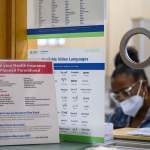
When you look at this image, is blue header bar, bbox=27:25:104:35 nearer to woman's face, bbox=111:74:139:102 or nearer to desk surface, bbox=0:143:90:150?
desk surface, bbox=0:143:90:150

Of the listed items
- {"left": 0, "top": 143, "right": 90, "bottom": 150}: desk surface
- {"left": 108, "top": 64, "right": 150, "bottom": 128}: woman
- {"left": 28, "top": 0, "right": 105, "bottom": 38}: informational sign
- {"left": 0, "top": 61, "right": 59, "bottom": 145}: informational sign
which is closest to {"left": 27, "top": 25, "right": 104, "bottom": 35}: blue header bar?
{"left": 28, "top": 0, "right": 105, "bottom": 38}: informational sign

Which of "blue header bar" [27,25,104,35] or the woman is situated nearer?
"blue header bar" [27,25,104,35]

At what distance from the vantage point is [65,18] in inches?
43.8

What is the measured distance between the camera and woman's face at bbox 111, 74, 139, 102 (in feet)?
7.07

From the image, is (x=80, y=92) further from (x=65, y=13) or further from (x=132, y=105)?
(x=132, y=105)

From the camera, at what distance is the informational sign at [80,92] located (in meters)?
1.04

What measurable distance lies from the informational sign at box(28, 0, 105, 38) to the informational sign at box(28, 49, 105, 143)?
5 cm

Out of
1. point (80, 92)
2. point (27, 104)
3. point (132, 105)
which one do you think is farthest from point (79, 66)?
point (132, 105)

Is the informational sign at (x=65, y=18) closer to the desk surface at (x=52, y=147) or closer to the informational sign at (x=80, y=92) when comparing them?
the informational sign at (x=80, y=92)

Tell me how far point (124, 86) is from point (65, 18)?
1.21 meters

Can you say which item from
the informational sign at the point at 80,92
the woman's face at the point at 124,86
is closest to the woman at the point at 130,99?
the woman's face at the point at 124,86

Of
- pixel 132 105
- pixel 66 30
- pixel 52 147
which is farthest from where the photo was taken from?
pixel 132 105

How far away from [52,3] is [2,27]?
0.18 m

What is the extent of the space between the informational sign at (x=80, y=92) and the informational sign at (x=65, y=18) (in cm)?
5
